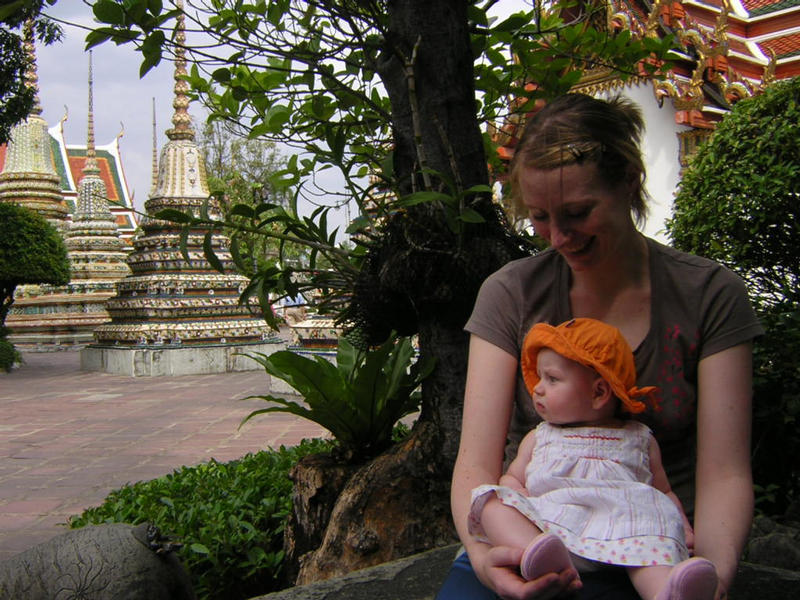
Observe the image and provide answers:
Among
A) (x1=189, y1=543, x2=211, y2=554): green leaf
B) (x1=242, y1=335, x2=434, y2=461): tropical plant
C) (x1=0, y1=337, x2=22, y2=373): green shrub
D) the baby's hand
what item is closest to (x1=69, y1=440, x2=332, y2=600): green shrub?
(x1=189, y1=543, x2=211, y2=554): green leaf

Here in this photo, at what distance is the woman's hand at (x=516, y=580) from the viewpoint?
128cm

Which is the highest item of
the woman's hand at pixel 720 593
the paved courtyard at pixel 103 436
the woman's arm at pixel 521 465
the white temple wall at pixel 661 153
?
the white temple wall at pixel 661 153

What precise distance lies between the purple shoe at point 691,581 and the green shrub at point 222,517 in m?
1.86

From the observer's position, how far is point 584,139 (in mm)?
1573

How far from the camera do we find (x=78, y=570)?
90.0 inches

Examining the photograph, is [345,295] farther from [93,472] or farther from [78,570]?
[93,472]

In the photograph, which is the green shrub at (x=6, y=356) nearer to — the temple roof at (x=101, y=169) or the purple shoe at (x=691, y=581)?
the purple shoe at (x=691, y=581)

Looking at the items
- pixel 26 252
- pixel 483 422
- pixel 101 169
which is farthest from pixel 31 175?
pixel 483 422

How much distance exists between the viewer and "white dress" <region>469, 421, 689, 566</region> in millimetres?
1358

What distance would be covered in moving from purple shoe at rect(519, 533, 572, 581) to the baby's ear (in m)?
0.31

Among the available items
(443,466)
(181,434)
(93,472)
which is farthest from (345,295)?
(181,434)

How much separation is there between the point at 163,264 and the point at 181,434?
6406 millimetres

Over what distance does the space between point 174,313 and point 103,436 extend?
17.7 ft

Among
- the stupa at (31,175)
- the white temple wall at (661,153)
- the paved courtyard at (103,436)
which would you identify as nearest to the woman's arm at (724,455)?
the paved courtyard at (103,436)
